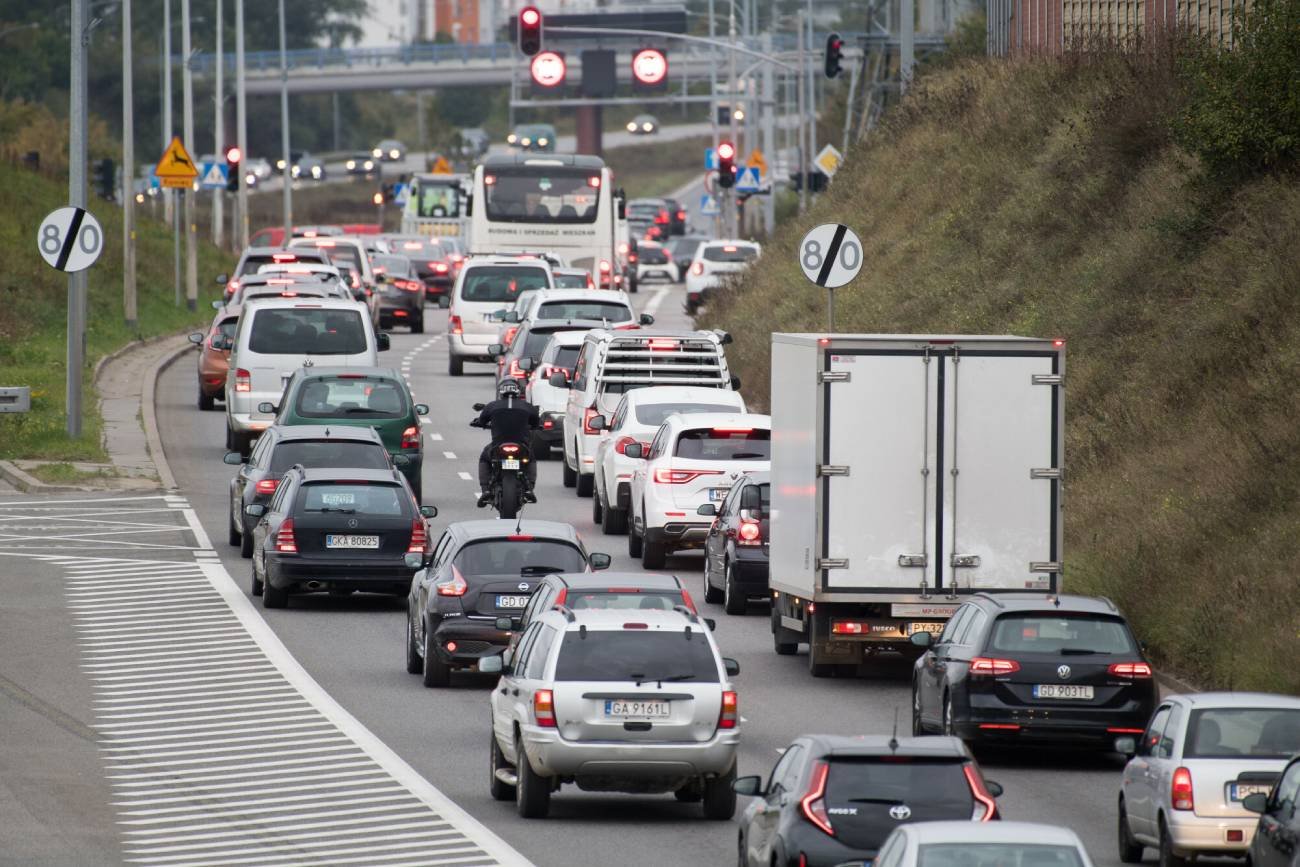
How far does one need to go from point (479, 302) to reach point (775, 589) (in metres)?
27.7

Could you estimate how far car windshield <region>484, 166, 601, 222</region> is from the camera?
206 feet

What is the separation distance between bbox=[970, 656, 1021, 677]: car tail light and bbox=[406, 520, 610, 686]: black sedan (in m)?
4.23

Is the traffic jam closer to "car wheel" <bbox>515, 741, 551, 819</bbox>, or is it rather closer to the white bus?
"car wheel" <bbox>515, 741, 551, 819</bbox>

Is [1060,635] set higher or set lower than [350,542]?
higher

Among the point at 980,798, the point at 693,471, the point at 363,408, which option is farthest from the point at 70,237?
the point at 980,798

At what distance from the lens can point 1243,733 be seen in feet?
48.4

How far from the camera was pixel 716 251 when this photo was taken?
74.0 metres

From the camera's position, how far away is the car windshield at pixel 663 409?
3198 centimetres

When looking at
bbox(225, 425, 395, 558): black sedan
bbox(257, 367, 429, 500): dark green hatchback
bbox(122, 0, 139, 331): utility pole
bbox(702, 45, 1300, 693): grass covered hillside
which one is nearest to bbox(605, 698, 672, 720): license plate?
bbox(702, 45, 1300, 693): grass covered hillside

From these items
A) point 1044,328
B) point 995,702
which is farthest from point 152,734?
point 1044,328

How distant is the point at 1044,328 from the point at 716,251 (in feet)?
133

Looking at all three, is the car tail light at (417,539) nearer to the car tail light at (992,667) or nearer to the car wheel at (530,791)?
the car tail light at (992,667)

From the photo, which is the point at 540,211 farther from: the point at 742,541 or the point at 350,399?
the point at 742,541

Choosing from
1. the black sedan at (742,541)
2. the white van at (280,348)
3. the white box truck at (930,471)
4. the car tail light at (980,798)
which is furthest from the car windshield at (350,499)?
the car tail light at (980,798)
